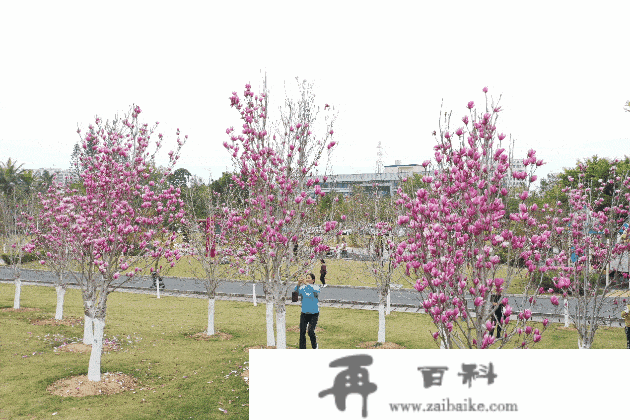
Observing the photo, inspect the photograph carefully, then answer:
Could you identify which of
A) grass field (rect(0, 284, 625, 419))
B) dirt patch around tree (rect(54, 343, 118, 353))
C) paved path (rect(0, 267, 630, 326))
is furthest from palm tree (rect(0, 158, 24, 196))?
dirt patch around tree (rect(54, 343, 118, 353))

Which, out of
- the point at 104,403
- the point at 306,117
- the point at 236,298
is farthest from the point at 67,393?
the point at 236,298

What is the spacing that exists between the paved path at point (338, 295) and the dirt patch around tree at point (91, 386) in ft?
24.0

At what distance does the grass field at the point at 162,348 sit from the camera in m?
8.59

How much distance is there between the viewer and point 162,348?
41.9 ft

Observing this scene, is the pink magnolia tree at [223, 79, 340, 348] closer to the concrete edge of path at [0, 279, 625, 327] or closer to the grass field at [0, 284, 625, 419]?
the grass field at [0, 284, 625, 419]

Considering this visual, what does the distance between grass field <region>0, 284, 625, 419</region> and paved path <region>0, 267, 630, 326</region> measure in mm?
1235

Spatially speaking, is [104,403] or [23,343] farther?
[23,343]

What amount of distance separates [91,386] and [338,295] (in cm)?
1482

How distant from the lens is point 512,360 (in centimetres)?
298

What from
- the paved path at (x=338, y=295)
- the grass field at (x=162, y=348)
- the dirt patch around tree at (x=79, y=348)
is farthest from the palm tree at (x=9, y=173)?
the dirt patch around tree at (x=79, y=348)

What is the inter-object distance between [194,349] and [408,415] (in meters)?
10.9

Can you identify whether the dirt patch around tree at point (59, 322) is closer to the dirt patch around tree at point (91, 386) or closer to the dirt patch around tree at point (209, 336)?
the dirt patch around tree at point (209, 336)

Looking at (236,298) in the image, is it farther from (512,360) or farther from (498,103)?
(512,360)

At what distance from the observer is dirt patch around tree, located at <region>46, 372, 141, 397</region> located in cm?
920
